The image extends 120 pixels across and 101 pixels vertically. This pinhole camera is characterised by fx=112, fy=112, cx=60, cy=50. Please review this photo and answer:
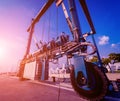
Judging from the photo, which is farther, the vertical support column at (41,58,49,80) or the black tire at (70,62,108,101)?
the vertical support column at (41,58,49,80)

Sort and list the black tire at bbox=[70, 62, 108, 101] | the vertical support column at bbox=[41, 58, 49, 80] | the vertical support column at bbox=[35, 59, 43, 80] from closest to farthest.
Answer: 1. the black tire at bbox=[70, 62, 108, 101]
2. the vertical support column at bbox=[41, 58, 49, 80]
3. the vertical support column at bbox=[35, 59, 43, 80]

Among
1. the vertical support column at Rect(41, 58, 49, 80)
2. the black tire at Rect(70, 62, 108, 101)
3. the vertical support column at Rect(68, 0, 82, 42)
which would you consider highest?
the vertical support column at Rect(68, 0, 82, 42)

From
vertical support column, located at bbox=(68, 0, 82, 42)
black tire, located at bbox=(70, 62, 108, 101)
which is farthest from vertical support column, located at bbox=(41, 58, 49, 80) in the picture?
black tire, located at bbox=(70, 62, 108, 101)

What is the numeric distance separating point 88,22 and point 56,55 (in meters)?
3.88

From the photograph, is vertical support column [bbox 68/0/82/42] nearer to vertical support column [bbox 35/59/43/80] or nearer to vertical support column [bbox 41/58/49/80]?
vertical support column [bbox 41/58/49/80]

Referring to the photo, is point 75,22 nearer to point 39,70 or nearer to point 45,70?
point 45,70

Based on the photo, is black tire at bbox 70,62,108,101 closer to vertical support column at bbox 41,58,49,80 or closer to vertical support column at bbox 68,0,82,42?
vertical support column at bbox 68,0,82,42

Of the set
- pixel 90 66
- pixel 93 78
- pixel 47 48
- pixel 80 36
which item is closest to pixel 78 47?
pixel 80 36

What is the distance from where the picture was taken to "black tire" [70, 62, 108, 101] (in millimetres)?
3898

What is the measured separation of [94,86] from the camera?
13.4 feet

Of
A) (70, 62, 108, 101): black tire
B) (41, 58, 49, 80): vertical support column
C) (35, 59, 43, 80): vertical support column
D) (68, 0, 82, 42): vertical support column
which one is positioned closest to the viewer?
(70, 62, 108, 101): black tire

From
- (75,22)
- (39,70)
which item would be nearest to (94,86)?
(75,22)

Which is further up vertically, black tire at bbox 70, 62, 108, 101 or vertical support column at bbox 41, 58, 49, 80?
vertical support column at bbox 41, 58, 49, 80

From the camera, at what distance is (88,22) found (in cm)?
920
